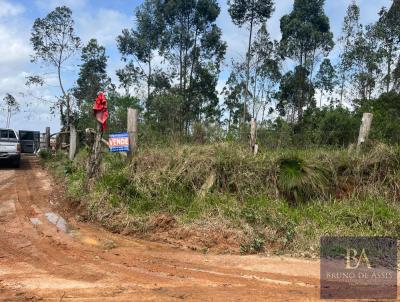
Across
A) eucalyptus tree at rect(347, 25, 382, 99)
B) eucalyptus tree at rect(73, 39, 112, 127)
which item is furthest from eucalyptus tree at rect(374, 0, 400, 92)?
eucalyptus tree at rect(73, 39, 112, 127)

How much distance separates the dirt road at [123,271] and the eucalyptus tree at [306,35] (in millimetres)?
28427

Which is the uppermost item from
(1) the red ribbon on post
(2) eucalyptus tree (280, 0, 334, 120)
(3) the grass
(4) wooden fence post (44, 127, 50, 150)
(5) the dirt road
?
(2) eucalyptus tree (280, 0, 334, 120)

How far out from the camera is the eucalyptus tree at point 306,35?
34.0 meters

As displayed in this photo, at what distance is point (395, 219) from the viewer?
7844mm

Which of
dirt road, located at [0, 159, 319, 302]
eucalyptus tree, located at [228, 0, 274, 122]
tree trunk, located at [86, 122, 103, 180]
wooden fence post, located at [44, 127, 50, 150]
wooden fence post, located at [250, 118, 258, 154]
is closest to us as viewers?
dirt road, located at [0, 159, 319, 302]

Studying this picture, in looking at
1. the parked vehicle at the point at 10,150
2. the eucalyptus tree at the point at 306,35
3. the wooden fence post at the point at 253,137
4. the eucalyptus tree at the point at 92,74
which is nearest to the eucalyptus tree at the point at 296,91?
the eucalyptus tree at the point at 306,35

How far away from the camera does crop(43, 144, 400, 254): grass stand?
25.7 feet

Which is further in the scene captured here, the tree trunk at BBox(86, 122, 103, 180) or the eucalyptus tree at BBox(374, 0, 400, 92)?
the eucalyptus tree at BBox(374, 0, 400, 92)

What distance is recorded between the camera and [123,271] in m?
5.75

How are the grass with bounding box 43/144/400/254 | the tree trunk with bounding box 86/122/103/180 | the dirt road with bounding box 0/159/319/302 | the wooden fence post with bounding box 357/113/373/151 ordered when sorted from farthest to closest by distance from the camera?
1. the tree trunk with bounding box 86/122/103/180
2. the wooden fence post with bounding box 357/113/373/151
3. the grass with bounding box 43/144/400/254
4. the dirt road with bounding box 0/159/319/302

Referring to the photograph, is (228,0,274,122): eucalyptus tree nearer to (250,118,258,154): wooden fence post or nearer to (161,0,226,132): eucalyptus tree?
(161,0,226,132): eucalyptus tree

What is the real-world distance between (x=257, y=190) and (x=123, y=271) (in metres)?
3.84

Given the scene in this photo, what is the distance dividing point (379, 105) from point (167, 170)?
16405 millimetres

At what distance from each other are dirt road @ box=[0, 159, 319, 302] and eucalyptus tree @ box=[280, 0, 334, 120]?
28.4 meters
